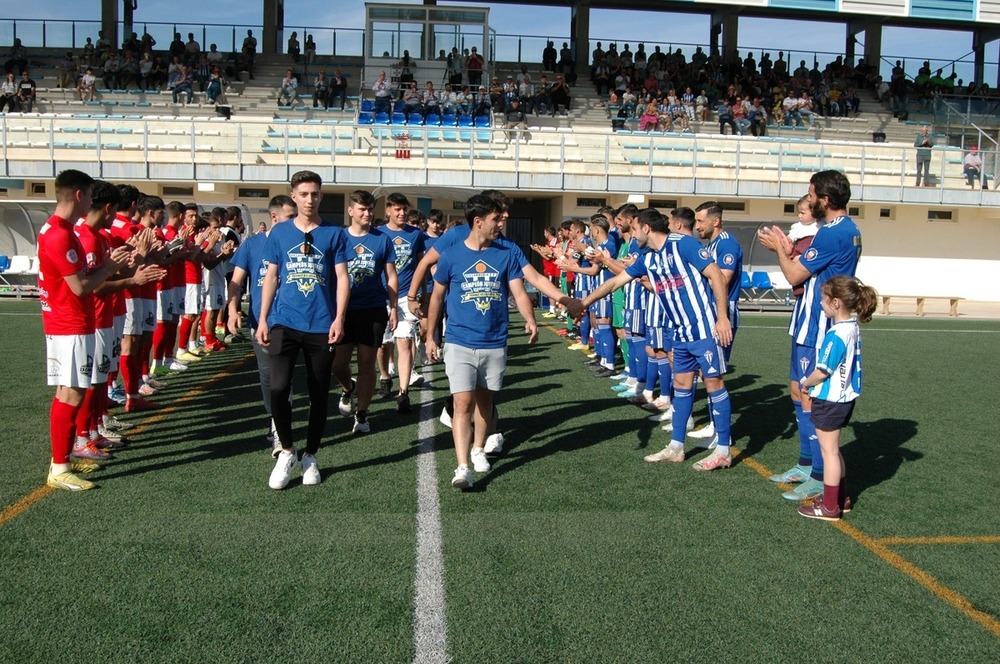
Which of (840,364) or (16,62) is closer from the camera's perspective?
(840,364)

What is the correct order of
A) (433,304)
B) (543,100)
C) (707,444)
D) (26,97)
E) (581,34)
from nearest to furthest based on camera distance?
1. (433,304)
2. (707,444)
3. (26,97)
4. (543,100)
5. (581,34)

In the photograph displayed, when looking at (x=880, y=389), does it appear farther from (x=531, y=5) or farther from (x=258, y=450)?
(x=531, y=5)

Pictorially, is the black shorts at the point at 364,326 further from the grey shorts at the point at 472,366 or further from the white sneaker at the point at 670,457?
the white sneaker at the point at 670,457

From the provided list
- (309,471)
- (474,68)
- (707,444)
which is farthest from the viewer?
(474,68)

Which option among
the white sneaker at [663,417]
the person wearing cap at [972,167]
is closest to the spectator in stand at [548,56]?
the person wearing cap at [972,167]

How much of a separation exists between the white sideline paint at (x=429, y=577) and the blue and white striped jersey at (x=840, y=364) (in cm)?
243

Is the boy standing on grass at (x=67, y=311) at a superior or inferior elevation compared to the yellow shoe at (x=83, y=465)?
superior

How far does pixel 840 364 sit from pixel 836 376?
2.9 inches

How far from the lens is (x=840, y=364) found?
17.2ft

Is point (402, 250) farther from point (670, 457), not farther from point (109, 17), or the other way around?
point (109, 17)

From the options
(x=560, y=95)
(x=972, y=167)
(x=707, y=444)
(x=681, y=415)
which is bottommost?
(x=707, y=444)

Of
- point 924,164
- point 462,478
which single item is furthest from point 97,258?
point 924,164

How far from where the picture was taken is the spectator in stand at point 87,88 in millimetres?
28625

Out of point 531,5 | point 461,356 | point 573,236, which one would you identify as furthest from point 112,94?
point 461,356
